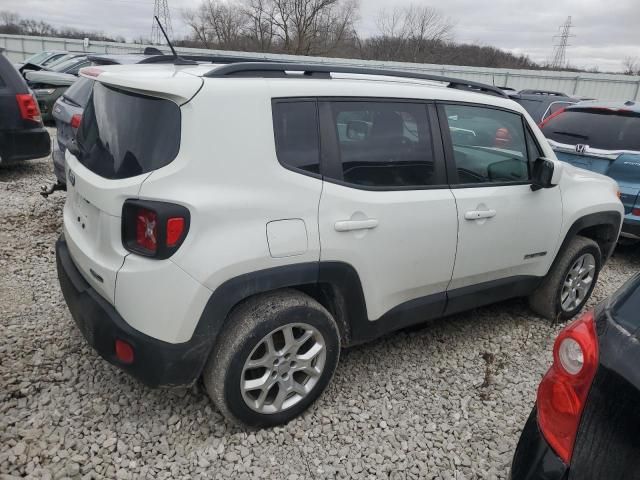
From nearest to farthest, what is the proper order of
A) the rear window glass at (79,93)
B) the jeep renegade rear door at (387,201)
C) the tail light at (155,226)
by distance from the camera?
the tail light at (155,226), the jeep renegade rear door at (387,201), the rear window glass at (79,93)

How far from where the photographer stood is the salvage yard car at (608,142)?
514 cm

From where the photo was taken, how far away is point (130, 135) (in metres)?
2.24

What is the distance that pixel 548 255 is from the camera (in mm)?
3592

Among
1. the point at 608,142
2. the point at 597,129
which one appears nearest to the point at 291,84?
the point at 608,142

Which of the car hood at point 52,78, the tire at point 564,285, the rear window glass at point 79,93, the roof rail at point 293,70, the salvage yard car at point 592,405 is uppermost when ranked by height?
the roof rail at point 293,70

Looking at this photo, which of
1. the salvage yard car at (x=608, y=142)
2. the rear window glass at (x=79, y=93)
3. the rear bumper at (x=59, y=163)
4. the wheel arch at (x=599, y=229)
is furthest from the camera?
the salvage yard car at (x=608, y=142)

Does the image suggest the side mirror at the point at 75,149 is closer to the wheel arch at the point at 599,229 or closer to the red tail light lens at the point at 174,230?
the red tail light lens at the point at 174,230

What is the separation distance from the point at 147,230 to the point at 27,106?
5.73 metres

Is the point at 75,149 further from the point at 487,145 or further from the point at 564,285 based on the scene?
the point at 564,285

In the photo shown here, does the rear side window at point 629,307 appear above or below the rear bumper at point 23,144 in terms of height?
above

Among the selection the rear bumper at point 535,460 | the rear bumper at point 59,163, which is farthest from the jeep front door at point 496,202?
the rear bumper at point 59,163

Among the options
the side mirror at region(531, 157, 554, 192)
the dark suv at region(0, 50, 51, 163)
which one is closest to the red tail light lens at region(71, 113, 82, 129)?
the dark suv at region(0, 50, 51, 163)

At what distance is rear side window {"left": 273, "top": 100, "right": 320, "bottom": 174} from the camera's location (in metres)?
2.32

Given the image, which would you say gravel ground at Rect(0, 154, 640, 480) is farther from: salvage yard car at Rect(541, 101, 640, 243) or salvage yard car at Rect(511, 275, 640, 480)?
salvage yard car at Rect(541, 101, 640, 243)
